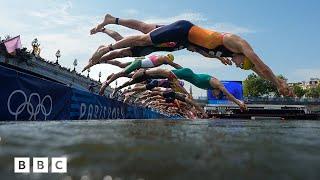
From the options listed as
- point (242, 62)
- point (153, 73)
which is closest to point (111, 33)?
point (242, 62)

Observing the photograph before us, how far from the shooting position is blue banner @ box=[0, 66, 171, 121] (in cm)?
1144

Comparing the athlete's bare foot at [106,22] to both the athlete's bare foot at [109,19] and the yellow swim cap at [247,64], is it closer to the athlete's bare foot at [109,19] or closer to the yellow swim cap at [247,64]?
the athlete's bare foot at [109,19]

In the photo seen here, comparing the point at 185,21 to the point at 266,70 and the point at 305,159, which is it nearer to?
the point at 266,70

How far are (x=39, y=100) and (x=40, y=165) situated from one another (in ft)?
36.3

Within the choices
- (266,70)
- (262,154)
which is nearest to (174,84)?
(266,70)

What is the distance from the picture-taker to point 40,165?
270cm

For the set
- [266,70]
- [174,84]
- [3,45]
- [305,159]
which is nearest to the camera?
[305,159]

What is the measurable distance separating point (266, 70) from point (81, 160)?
34.9 feet

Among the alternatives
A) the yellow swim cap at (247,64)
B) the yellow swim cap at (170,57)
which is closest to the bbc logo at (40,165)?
the yellow swim cap at (247,64)


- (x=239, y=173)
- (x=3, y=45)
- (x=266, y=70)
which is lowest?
(x=239, y=173)

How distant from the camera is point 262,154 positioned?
11.2 ft

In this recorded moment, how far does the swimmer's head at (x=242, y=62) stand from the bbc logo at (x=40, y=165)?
10.9 metres

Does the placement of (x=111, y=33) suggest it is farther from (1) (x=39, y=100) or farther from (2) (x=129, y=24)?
(1) (x=39, y=100)

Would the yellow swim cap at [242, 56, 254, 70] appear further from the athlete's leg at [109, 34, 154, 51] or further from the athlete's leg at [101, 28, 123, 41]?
the athlete's leg at [101, 28, 123, 41]
